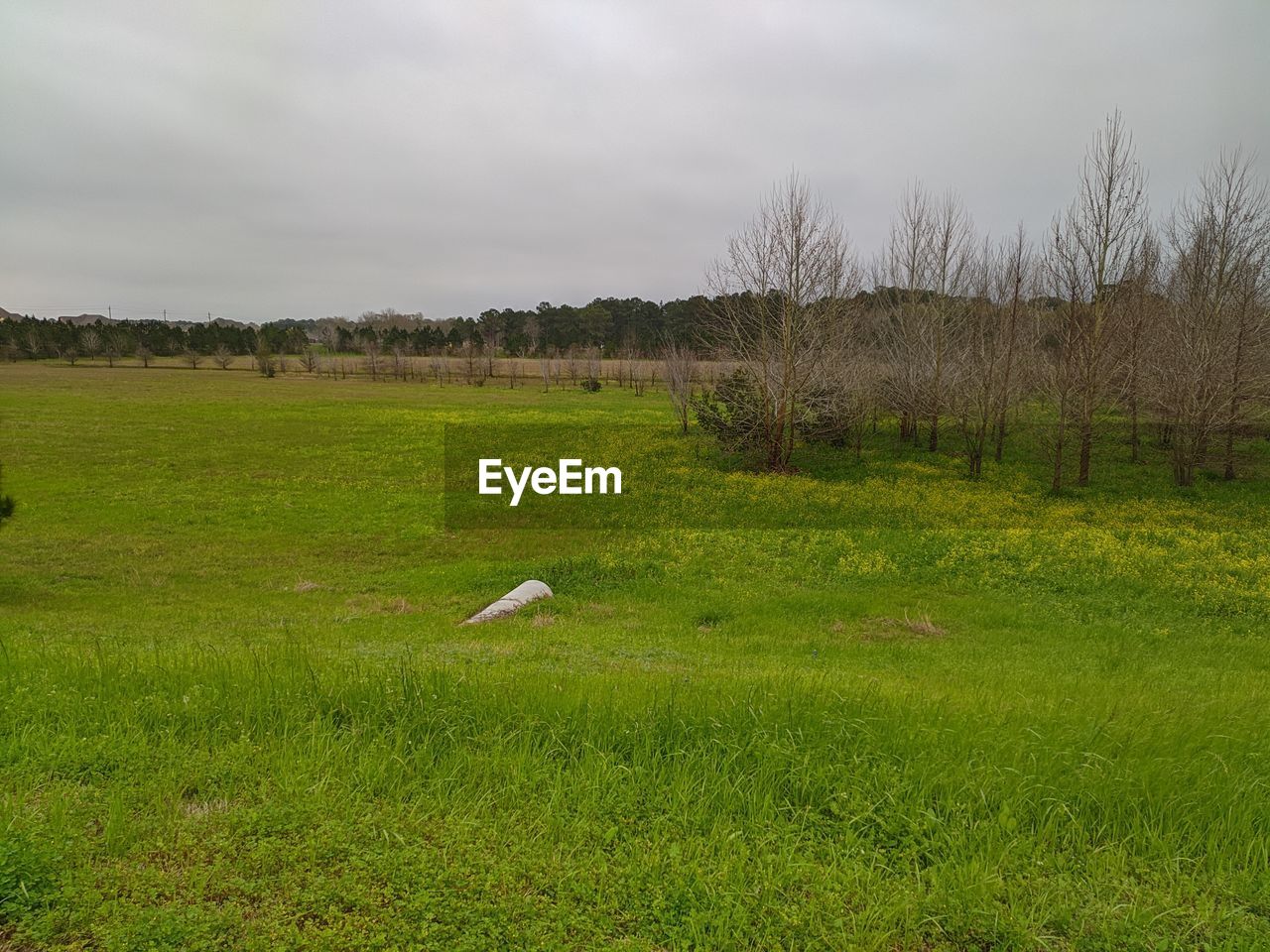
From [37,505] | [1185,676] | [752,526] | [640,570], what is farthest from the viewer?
[37,505]

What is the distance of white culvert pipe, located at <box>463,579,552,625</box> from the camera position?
11209 millimetres

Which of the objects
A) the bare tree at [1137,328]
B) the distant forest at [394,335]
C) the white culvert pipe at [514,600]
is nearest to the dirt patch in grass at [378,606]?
the white culvert pipe at [514,600]

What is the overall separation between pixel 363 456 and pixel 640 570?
20141 mm

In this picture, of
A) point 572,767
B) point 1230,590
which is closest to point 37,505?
point 572,767

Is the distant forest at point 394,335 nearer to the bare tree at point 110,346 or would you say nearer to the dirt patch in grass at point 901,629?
the bare tree at point 110,346

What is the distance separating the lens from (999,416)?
26.1 meters

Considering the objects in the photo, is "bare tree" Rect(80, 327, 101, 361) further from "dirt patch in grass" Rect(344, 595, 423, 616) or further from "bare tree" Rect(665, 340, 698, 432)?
"dirt patch in grass" Rect(344, 595, 423, 616)

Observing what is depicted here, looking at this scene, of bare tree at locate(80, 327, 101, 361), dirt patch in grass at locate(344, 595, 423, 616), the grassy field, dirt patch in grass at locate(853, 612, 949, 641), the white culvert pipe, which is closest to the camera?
the grassy field

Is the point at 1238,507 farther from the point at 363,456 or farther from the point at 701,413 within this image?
the point at 363,456

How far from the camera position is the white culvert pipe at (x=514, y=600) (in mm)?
11209

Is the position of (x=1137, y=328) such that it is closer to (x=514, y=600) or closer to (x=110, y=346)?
(x=514, y=600)

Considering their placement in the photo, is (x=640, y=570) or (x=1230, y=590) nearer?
(x=1230, y=590)

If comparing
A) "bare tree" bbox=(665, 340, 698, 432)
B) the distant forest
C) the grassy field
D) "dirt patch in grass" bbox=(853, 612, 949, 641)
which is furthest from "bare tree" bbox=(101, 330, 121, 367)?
"dirt patch in grass" bbox=(853, 612, 949, 641)

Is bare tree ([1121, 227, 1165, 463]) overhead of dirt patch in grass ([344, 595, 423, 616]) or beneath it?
overhead
